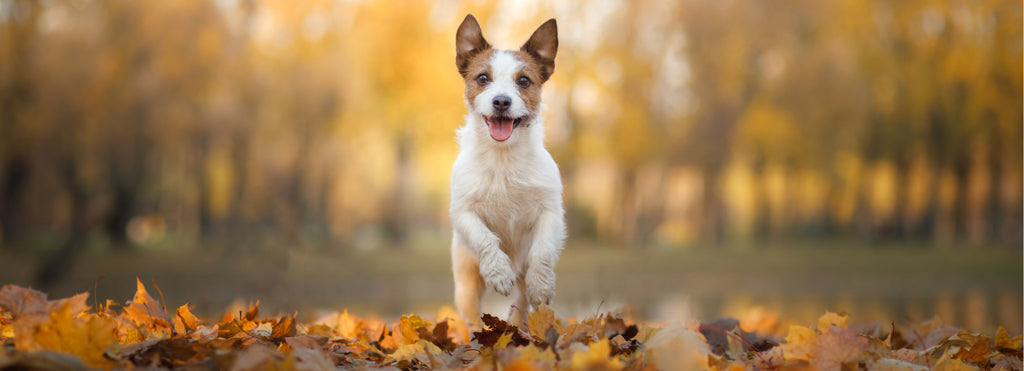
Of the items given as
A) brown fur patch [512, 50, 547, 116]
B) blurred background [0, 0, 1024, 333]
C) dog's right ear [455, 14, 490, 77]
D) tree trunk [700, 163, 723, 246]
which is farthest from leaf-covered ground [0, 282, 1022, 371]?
tree trunk [700, 163, 723, 246]

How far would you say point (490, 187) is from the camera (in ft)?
11.5

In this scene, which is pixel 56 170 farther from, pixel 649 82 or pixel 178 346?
pixel 178 346

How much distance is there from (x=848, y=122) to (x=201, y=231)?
824 inches

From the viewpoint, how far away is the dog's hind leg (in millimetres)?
3730

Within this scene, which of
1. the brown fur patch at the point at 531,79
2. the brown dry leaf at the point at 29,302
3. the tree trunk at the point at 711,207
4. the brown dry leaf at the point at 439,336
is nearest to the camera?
the brown dry leaf at the point at 29,302

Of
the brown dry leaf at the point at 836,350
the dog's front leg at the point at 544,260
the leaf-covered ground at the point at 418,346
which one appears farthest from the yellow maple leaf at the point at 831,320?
the dog's front leg at the point at 544,260

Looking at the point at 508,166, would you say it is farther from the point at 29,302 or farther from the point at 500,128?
the point at 29,302

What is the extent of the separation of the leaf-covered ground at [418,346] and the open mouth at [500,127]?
86cm

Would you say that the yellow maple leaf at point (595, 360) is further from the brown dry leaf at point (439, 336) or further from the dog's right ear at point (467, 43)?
the dog's right ear at point (467, 43)

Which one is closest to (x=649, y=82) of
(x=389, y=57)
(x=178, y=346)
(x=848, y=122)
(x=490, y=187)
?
(x=848, y=122)

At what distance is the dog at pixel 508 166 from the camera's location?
3.33m

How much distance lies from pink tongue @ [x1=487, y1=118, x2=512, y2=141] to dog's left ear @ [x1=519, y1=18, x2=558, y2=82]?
39cm

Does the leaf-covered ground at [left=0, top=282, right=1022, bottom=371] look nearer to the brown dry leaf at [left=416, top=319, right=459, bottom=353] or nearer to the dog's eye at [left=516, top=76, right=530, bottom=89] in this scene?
the brown dry leaf at [left=416, top=319, right=459, bottom=353]

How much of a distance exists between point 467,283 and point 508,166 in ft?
2.23
